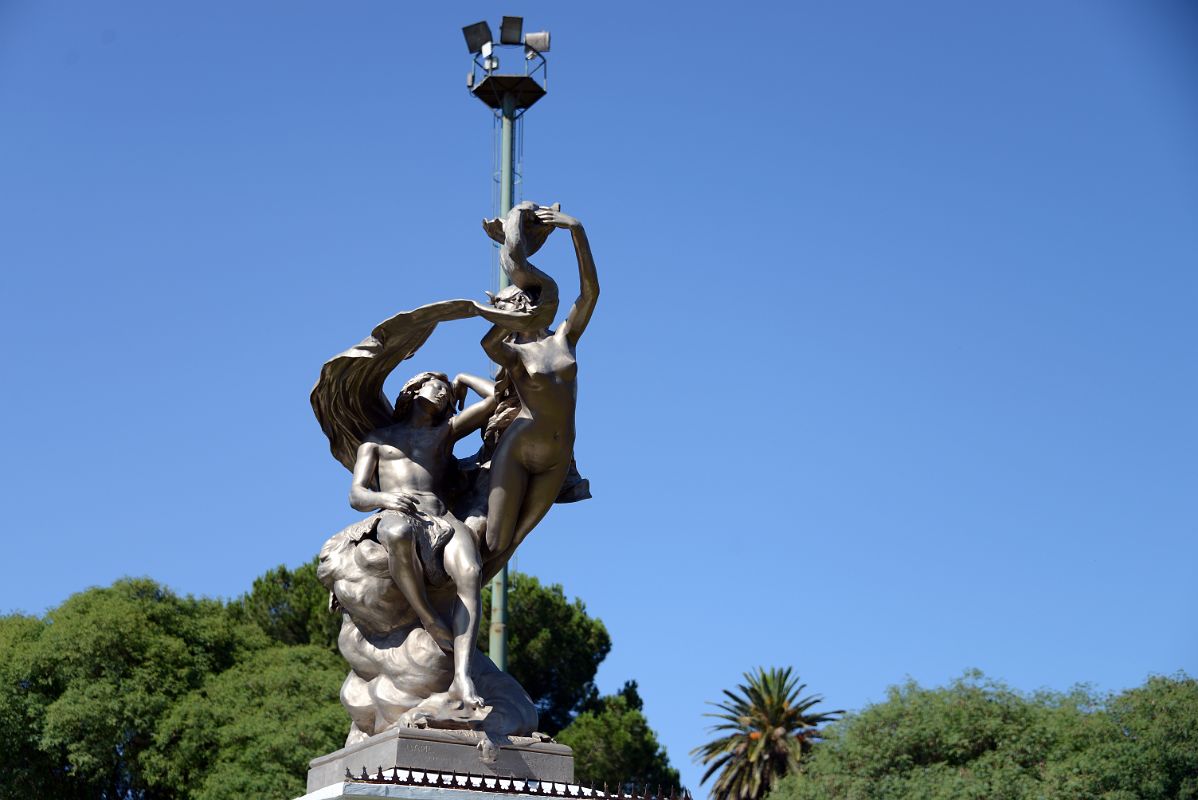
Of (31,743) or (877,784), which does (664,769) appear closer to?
(877,784)

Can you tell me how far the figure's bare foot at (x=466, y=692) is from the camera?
361 inches

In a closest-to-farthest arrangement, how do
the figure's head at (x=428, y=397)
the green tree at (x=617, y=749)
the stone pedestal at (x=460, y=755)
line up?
the stone pedestal at (x=460, y=755), the figure's head at (x=428, y=397), the green tree at (x=617, y=749)

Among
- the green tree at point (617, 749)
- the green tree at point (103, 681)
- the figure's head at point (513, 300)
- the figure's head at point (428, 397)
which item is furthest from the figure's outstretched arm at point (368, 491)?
the green tree at point (617, 749)

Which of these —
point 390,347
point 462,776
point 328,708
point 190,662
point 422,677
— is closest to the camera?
point 462,776

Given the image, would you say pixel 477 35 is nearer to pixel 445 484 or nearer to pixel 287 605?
pixel 445 484

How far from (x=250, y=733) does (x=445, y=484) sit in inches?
759

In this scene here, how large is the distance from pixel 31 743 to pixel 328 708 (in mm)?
5514

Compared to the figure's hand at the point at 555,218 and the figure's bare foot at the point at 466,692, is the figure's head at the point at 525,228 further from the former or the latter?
the figure's bare foot at the point at 466,692

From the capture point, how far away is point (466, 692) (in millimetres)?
9234

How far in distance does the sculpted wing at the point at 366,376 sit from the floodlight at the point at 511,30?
36.6ft

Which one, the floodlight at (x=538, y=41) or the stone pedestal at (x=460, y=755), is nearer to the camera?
the stone pedestal at (x=460, y=755)

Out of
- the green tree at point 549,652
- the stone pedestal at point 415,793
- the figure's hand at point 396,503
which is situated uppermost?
the green tree at point 549,652

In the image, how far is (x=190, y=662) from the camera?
102 ft

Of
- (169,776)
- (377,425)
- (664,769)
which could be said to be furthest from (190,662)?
(377,425)
